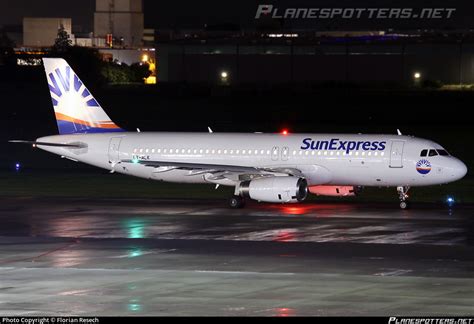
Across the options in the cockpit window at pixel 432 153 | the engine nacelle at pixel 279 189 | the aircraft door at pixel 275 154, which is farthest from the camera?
the aircraft door at pixel 275 154

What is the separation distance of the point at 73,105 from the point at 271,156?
11.8m

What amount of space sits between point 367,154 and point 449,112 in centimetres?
6657

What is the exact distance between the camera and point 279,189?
163 feet

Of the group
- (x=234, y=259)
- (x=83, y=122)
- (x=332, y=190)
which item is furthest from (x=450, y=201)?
(x=234, y=259)

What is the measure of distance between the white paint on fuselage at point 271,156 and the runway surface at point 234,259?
151cm

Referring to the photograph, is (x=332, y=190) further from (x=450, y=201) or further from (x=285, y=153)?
(x=450, y=201)

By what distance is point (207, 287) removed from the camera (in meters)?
30.4

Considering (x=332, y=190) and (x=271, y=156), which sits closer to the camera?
(x=271, y=156)

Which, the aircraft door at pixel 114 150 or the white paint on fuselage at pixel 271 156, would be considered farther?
the aircraft door at pixel 114 150

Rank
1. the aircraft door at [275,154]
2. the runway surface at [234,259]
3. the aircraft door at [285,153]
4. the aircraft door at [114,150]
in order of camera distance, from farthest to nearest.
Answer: the aircraft door at [114,150]
the aircraft door at [275,154]
the aircraft door at [285,153]
the runway surface at [234,259]

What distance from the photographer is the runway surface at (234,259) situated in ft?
91.9

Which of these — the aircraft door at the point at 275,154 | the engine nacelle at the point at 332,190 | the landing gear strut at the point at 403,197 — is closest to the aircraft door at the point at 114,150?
the aircraft door at the point at 275,154

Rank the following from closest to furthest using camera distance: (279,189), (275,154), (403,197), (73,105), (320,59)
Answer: (279,189)
(403,197)
(275,154)
(73,105)
(320,59)

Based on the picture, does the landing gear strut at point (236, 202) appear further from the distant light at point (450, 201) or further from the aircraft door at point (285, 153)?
the distant light at point (450, 201)
